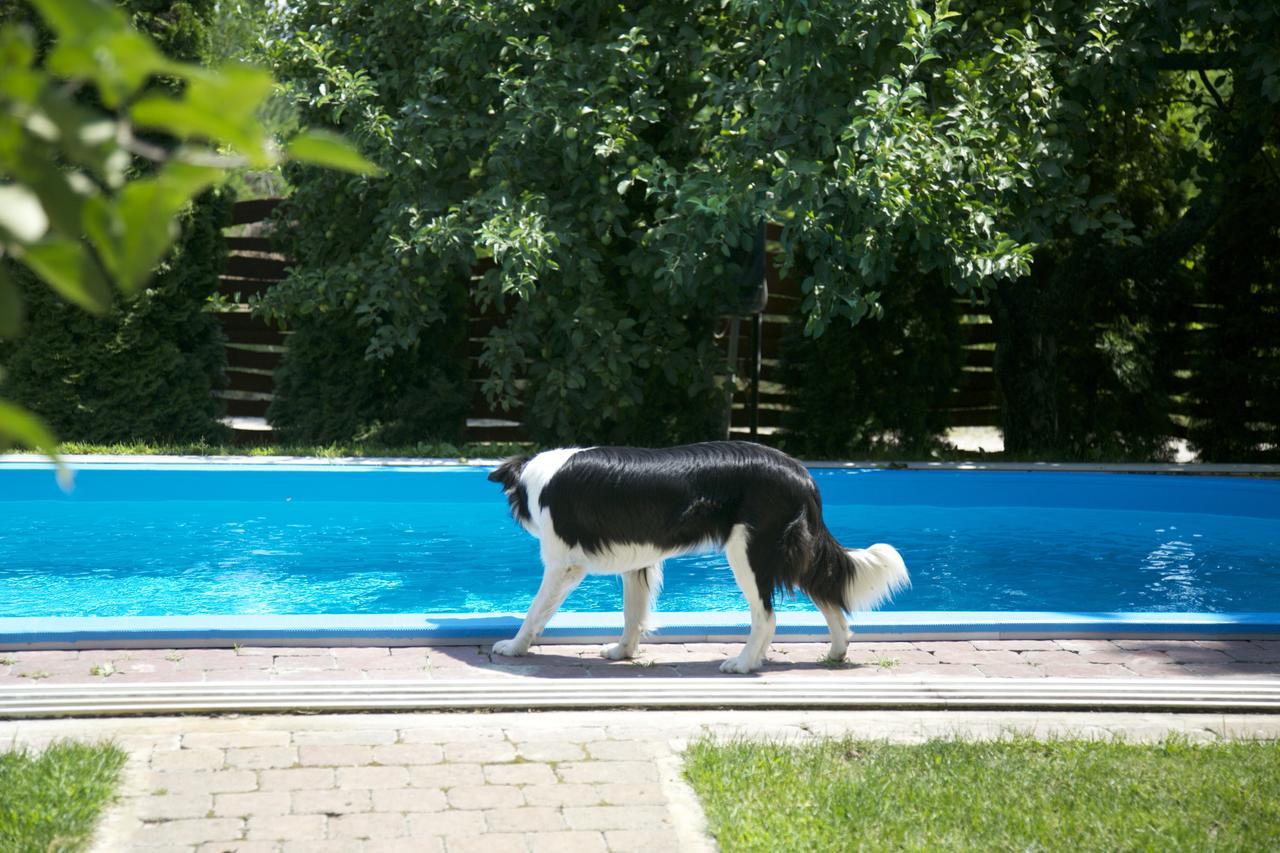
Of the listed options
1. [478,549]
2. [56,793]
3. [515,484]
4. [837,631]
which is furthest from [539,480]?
[478,549]

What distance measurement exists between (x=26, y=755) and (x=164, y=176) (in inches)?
131

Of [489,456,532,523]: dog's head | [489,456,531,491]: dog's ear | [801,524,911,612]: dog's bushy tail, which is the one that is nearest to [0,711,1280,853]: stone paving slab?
[801,524,911,612]: dog's bushy tail

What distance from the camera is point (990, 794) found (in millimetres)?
3650

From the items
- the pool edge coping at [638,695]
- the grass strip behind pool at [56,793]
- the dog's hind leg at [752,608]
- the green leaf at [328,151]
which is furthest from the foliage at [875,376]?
the green leaf at [328,151]

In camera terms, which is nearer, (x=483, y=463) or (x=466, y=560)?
(x=466, y=560)

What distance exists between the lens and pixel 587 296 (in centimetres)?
1193

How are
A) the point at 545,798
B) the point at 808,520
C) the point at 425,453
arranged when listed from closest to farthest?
the point at 545,798
the point at 808,520
the point at 425,453

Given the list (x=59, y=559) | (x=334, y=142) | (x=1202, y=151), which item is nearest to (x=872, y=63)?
(x=1202, y=151)

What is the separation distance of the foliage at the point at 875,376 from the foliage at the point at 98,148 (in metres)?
12.1

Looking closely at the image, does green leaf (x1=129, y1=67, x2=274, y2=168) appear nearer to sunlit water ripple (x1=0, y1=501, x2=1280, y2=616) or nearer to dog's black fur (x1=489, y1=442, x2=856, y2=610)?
dog's black fur (x1=489, y1=442, x2=856, y2=610)

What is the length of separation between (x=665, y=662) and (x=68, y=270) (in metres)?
4.54

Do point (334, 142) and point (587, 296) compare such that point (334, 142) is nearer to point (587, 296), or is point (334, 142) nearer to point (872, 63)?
point (872, 63)

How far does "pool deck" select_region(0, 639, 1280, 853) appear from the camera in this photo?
3.45 metres

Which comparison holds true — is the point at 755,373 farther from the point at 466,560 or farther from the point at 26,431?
the point at 26,431
